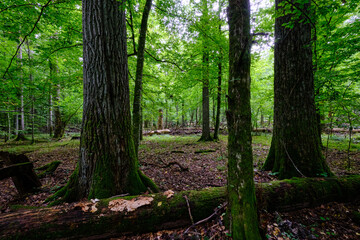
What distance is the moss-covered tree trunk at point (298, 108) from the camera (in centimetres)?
341

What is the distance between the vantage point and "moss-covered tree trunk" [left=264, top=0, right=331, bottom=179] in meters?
3.41

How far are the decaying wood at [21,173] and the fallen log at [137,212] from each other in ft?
6.02

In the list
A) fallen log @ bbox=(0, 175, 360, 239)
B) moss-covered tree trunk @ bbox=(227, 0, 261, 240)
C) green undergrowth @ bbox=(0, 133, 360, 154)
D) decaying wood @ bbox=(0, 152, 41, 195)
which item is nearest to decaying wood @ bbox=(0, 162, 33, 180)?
decaying wood @ bbox=(0, 152, 41, 195)

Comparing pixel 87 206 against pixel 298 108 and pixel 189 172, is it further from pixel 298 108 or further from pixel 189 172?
pixel 298 108

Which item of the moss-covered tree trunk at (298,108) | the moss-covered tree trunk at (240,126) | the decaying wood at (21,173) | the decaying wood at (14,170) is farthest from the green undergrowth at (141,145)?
the moss-covered tree trunk at (240,126)

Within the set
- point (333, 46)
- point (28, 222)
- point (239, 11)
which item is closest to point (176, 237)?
point (28, 222)

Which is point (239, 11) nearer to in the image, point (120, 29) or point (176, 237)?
point (120, 29)

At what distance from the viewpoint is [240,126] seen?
175cm

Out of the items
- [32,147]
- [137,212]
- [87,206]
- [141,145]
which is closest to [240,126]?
[137,212]

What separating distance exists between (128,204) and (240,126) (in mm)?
2033

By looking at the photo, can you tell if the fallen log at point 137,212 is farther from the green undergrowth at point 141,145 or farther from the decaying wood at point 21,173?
the green undergrowth at point 141,145

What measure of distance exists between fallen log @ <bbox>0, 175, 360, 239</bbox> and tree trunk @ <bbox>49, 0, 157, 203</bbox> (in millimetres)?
658

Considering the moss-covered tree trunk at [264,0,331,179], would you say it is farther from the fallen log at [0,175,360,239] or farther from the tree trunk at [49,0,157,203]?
the tree trunk at [49,0,157,203]

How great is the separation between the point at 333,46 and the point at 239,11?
434cm
